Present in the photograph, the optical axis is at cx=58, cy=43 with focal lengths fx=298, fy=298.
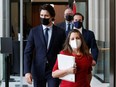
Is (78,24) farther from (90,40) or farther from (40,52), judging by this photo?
(40,52)

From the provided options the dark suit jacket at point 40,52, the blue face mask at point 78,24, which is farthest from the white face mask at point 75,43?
the blue face mask at point 78,24

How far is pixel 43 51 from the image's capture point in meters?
3.04

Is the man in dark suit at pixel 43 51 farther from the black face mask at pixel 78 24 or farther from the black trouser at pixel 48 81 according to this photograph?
the black face mask at pixel 78 24

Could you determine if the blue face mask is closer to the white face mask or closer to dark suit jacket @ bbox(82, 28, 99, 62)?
dark suit jacket @ bbox(82, 28, 99, 62)

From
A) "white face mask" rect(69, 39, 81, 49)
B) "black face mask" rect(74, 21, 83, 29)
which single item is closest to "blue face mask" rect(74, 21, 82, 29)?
"black face mask" rect(74, 21, 83, 29)

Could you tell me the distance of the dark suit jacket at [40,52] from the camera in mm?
3041

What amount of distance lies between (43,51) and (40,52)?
3 cm

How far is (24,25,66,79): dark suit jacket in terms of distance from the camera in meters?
3.04

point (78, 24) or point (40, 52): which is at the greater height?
point (78, 24)

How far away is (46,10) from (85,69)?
786mm

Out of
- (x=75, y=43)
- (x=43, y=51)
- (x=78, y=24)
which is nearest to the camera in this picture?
(x=75, y=43)

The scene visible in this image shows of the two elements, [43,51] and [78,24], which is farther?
[78,24]

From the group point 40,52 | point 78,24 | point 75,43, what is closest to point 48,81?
point 40,52

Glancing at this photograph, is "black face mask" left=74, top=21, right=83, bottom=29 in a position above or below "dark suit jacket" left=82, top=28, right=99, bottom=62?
above
